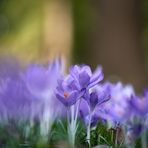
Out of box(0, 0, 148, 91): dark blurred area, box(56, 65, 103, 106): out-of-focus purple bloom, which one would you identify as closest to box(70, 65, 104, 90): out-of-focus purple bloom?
box(56, 65, 103, 106): out-of-focus purple bloom

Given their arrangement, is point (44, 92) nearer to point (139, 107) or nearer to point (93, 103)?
point (93, 103)

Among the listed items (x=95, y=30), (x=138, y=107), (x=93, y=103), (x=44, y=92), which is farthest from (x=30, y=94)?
(x=95, y=30)

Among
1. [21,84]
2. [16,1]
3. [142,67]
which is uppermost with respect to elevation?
[16,1]

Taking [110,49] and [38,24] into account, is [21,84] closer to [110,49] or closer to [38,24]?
[110,49]

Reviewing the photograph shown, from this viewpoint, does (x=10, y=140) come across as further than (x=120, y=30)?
No

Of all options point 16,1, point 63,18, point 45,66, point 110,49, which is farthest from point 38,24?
point 45,66

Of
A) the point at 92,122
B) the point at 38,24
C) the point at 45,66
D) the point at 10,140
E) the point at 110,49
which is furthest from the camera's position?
the point at 38,24
